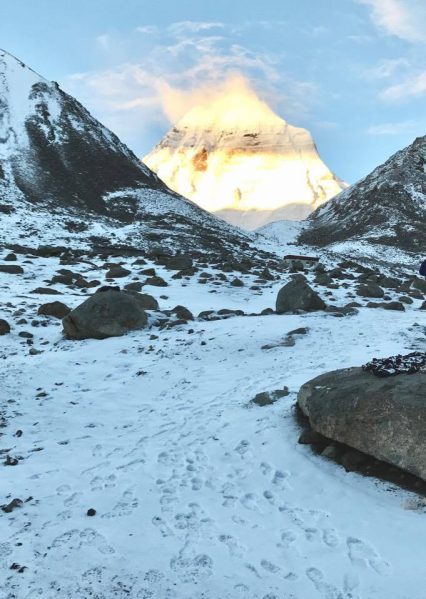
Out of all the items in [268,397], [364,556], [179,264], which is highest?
[179,264]

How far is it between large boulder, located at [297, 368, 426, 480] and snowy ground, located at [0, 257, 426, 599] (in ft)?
1.50

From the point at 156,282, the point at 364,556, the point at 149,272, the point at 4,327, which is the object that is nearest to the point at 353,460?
the point at 364,556

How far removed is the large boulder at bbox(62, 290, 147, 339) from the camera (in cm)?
1480

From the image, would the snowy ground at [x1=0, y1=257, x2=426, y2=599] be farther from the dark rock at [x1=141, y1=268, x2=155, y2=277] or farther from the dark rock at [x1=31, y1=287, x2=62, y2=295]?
the dark rock at [x1=141, y1=268, x2=155, y2=277]

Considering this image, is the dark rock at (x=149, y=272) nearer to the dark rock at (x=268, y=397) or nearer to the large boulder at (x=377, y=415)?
the dark rock at (x=268, y=397)

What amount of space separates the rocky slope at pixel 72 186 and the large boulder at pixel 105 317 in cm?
1944

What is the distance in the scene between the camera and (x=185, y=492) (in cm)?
692

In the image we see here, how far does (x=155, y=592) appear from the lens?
501 cm

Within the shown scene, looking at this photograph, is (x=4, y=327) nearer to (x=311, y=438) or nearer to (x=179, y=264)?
(x=311, y=438)

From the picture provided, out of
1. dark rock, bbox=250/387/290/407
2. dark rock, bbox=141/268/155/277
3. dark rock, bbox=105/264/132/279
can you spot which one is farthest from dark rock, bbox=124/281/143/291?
dark rock, bbox=250/387/290/407

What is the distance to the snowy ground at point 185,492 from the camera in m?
5.20

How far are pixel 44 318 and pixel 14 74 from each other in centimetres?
7924

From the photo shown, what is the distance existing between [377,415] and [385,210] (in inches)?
4218

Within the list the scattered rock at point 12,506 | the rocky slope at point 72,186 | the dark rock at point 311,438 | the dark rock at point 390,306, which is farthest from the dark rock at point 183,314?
the rocky slope at point 72,186
